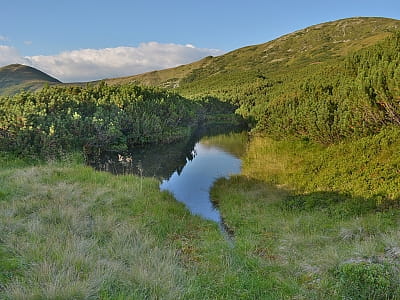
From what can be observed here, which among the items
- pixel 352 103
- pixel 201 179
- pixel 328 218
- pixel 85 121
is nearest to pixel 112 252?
pixel 328 218

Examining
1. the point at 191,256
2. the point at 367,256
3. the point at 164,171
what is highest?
the point at 367,256

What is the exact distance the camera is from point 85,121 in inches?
1518

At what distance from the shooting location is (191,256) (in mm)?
9430

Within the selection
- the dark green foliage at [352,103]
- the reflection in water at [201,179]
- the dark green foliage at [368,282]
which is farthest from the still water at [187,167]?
the dark green foliage at [368,282]

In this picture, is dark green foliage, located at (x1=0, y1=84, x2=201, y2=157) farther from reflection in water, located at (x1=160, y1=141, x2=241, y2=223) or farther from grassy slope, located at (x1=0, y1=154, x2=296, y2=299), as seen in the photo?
grassy slope, located at (x1=0, y1=154, x2=296, y2=299)

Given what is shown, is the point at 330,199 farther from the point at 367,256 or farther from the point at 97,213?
the point at 97,213

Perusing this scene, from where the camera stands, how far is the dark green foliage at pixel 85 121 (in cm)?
2947

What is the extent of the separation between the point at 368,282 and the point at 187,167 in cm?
2915

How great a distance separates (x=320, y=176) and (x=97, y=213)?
12.1 m

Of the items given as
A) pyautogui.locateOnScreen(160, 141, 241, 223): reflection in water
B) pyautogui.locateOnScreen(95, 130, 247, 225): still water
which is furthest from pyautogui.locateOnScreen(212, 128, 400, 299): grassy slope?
pyautogui.locateOnScreen(95, 130, 247, 225): still water

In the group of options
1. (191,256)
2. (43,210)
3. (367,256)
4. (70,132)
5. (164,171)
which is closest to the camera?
(367,256)

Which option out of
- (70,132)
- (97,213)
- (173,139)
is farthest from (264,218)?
(173,139)

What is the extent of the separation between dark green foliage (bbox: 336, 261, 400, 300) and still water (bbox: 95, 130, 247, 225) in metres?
10.00

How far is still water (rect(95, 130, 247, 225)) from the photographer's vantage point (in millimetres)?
21406
